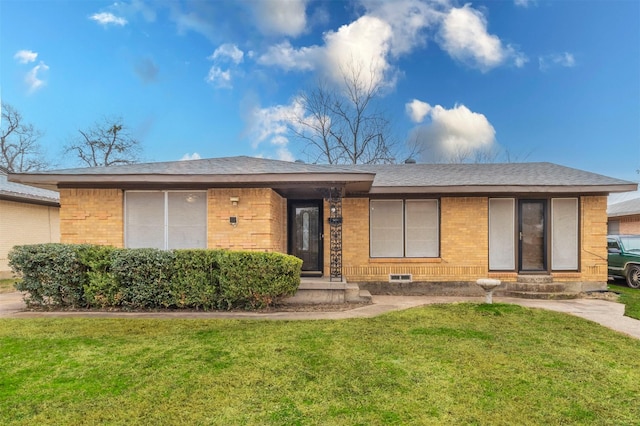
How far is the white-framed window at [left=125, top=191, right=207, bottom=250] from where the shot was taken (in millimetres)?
7703

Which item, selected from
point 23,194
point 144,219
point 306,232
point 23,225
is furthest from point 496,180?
point 23,225

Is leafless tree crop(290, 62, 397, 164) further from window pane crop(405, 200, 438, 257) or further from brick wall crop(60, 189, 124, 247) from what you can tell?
brick wall crop(60, 189, 124, 247)

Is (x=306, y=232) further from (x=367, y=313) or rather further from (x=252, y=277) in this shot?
(x=367, y=313)

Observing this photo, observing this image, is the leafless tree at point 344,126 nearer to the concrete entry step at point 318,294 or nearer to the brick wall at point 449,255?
the brick wall at point 449,255

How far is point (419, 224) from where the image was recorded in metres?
9.22

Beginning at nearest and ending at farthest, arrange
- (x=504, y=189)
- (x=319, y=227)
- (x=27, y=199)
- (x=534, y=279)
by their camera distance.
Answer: (x=504, y=189), (x=534, y=279), (x=319, y=227), (x=27, y=199)

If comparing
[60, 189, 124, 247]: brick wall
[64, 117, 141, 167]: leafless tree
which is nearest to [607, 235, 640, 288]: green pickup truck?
[60, 189, 124, 247]: brick wall

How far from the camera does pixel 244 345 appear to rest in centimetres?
440

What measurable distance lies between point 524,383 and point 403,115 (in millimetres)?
19219

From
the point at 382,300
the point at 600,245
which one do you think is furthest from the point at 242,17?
the point at 600,245

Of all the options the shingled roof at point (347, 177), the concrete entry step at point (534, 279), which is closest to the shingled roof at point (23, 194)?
the shingled roof at point (347, 177)

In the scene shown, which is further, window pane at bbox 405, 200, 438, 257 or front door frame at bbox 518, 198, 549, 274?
window pane at bbox 405, 200, 438, 257

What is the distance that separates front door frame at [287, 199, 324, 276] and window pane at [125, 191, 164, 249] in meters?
3.39

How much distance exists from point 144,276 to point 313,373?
4347 mm
